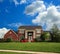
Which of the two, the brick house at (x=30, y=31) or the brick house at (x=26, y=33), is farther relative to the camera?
the brick house at (x=30, y=31)

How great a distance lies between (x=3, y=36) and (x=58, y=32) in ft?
89.2

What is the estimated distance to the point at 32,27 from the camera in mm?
96875

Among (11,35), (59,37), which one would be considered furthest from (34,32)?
(59,37)

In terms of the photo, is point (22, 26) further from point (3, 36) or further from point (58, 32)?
point (58, 32)

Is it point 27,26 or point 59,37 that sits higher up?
point 27,26

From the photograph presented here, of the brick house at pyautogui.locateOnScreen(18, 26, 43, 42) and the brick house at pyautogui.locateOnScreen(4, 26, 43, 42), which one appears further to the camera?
the brick house at pyautogui.locateOnScreen(18, 26, 43, 42)

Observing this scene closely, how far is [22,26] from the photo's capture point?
98688 mm

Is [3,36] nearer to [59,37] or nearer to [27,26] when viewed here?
[27,26]

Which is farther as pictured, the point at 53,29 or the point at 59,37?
the point at 53,29

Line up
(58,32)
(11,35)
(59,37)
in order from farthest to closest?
1. (11,35)
2. (58,32)
3. (59,37)

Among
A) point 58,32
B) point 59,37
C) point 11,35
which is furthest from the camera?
point 11,35

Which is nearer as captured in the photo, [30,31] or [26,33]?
[26,33]

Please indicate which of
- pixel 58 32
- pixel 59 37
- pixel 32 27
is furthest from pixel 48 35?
pixel 32 27

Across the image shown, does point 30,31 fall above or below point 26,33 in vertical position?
above
